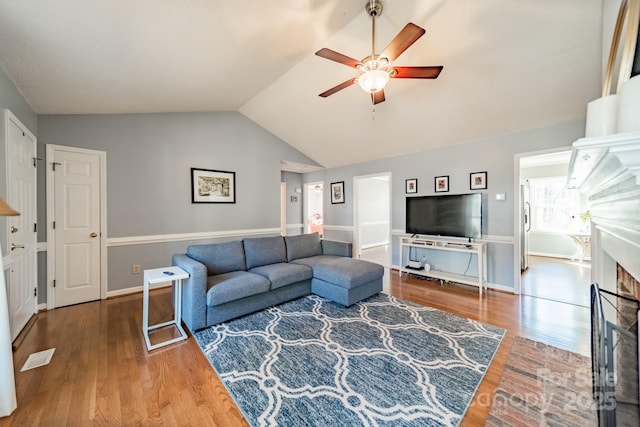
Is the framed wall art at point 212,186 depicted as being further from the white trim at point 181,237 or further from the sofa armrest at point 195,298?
the sofa armrest at point 195,298

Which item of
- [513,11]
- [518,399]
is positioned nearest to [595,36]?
[513,11]

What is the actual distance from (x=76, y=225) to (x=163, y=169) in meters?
1.29

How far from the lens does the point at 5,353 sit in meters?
1.40

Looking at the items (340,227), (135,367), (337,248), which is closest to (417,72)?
(337,248)

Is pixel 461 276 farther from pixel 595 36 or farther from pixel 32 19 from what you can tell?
pixel 32 19

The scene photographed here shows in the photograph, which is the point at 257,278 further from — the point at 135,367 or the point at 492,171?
the point at 492,171

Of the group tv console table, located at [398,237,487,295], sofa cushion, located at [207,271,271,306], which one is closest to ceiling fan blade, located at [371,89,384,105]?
sofa cushion, located at [207,271,271,306]

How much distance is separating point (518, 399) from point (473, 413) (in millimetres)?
364

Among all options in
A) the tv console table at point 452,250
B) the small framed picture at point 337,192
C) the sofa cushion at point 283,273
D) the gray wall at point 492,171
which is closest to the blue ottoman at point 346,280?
the sofa cushion at point 283,273

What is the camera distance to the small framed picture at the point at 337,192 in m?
5.92

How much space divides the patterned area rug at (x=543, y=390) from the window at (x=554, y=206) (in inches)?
212

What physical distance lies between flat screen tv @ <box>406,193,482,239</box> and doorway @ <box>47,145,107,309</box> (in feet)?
15.6

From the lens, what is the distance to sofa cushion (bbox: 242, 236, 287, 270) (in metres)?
3.36

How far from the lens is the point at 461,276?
390cm
